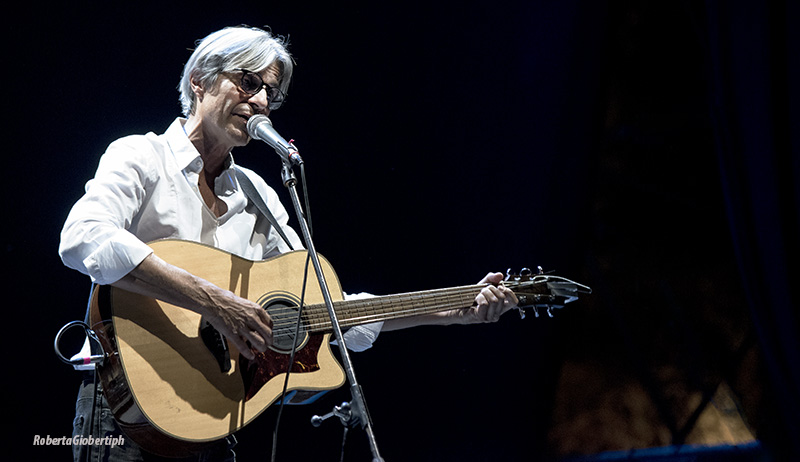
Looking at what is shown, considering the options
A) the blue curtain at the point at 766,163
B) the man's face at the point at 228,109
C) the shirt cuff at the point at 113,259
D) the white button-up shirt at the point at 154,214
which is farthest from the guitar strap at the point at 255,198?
the blue curtain at the point at 766,163

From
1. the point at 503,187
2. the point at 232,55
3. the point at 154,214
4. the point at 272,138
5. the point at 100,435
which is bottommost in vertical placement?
the point at 100,435

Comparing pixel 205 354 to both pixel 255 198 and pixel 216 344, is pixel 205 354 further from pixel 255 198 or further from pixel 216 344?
pixel 255 198

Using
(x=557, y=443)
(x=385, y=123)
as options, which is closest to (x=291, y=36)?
(x=385, y=123)

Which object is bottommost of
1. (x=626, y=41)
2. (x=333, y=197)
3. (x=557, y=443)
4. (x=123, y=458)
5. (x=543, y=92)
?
(x=557, y=443)

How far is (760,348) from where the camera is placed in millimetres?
3662

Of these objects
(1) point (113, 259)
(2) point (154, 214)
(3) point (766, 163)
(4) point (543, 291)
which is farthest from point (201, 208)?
(3) point (766, 163)

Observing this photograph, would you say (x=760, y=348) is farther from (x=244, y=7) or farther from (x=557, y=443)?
(x=244, y=7)

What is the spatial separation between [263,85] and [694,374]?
3.12 meters

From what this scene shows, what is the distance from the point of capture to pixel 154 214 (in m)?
2.28

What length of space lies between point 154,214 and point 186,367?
1.87 ft

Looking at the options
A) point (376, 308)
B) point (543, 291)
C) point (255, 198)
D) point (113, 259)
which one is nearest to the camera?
point (113, 259)

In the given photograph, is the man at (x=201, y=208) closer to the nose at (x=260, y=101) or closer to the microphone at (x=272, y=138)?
the nose at (x=260, y=101)

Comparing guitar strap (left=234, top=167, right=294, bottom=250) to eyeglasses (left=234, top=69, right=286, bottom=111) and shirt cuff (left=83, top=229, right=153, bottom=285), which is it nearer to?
eyeglasses (left=234, top=69, right=286, bottom=111)

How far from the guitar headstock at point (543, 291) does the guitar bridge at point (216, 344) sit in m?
1.20
